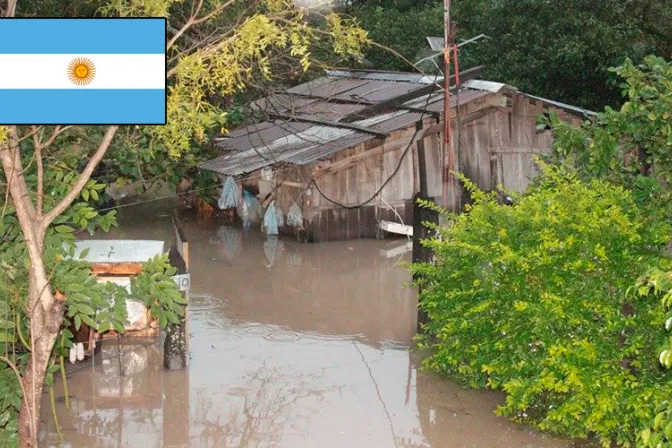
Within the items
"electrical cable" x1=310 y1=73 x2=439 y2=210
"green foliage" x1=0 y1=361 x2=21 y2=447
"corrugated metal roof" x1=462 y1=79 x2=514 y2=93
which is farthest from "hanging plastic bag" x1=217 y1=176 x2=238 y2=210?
"green foliage" x1=0 y1=361 x2=21 y2=447

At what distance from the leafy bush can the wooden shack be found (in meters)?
7.78

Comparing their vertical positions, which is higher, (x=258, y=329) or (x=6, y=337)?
(x=6, y=337)

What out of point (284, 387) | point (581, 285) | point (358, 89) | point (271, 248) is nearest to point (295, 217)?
point (271, 248)

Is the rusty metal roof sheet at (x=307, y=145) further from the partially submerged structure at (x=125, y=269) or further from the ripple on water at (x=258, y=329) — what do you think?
the partially submerged structure at (x=125, y=269)

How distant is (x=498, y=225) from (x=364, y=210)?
8.89 meters

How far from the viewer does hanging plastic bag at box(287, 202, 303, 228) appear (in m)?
17.8

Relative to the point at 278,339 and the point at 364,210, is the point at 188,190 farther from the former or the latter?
the point at 278,339

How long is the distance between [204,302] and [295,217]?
4587 millimetres

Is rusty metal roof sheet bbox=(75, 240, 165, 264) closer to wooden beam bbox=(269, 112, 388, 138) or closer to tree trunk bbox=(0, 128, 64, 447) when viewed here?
tree trunk bbox=(0, 128, 64, 447)

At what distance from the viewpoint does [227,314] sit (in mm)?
12898

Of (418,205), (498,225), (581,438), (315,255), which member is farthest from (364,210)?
(581,438)

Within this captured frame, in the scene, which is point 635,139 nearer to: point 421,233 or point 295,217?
point 421,233

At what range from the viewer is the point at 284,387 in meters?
9.77

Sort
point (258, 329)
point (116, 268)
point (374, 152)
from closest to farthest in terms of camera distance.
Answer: point (116, 268) < point (258, 329) < point (374, 152)
